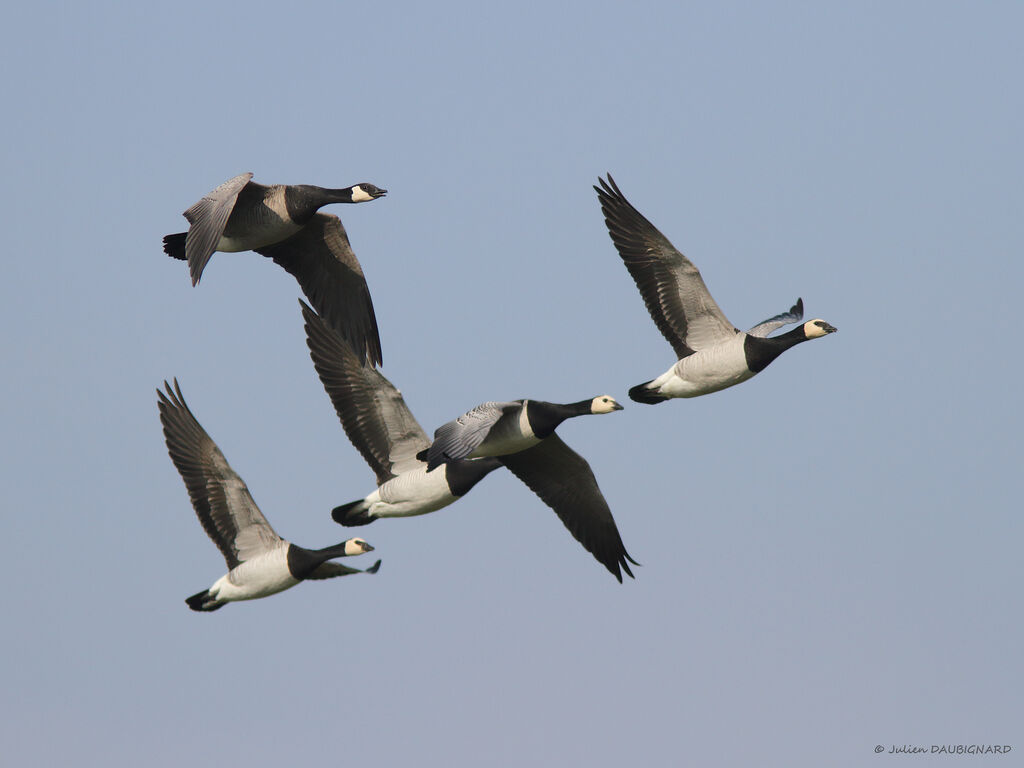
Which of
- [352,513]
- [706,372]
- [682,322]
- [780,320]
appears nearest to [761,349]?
[706,372]

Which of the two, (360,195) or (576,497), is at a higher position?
(360,195)

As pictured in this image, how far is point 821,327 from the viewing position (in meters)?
16.7

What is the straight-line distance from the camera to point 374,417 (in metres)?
17.4

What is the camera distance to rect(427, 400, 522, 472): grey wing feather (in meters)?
13.9

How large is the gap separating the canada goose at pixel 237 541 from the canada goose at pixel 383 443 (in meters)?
0.61

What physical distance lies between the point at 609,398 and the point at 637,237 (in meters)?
1.93

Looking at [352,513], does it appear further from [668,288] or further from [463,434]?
[668,288]

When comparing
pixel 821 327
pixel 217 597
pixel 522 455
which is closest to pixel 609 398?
pixel 522 455

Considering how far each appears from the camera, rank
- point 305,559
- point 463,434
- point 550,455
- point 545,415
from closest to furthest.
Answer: point 463,434 → point 545,415 → point 305,559 → point 550,455

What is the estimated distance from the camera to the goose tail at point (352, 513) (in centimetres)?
1702

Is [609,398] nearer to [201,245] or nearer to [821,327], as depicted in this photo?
[821,327]

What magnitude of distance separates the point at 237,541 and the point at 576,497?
395 centimetres

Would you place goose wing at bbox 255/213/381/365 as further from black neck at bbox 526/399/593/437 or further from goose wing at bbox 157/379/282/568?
black neck at bbox 526/399/593/437

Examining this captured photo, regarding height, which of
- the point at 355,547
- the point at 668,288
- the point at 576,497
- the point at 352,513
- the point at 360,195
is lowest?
the point at 576,497
